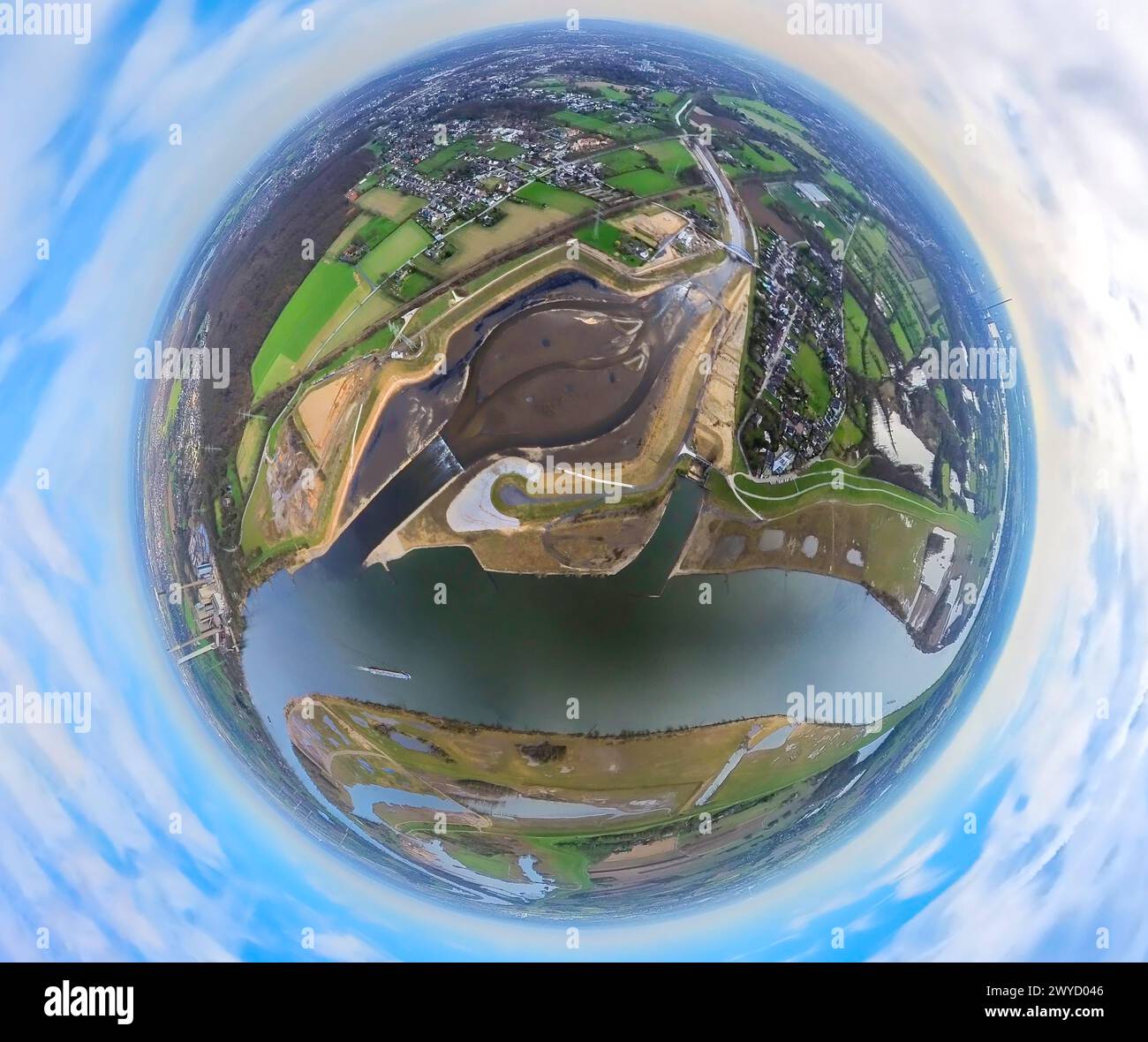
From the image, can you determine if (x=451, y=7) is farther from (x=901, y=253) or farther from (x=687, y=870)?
(x=687, y=870)

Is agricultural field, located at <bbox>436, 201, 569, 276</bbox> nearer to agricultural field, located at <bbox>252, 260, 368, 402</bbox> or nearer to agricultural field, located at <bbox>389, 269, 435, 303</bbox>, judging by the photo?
agricultural field, located at <bbox>389, 269, 435, 303</bbox>

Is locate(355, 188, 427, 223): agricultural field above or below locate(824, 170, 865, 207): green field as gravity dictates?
below

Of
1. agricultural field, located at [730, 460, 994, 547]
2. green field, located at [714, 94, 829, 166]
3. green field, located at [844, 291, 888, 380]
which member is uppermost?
green field, located at [714, 94, 829, 166]

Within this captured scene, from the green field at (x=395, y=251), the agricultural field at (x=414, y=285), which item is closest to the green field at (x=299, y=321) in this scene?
the green field at (x=395, y=251)

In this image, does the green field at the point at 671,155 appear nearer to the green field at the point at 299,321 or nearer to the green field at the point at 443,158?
the green field at the point at 443,158

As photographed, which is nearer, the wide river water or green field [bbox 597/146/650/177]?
the wide river water

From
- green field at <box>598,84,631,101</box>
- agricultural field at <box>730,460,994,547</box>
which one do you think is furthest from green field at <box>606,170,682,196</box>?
agricultural field at <box>730,460,994,547</box>

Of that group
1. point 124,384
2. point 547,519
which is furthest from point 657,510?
point 124,384
